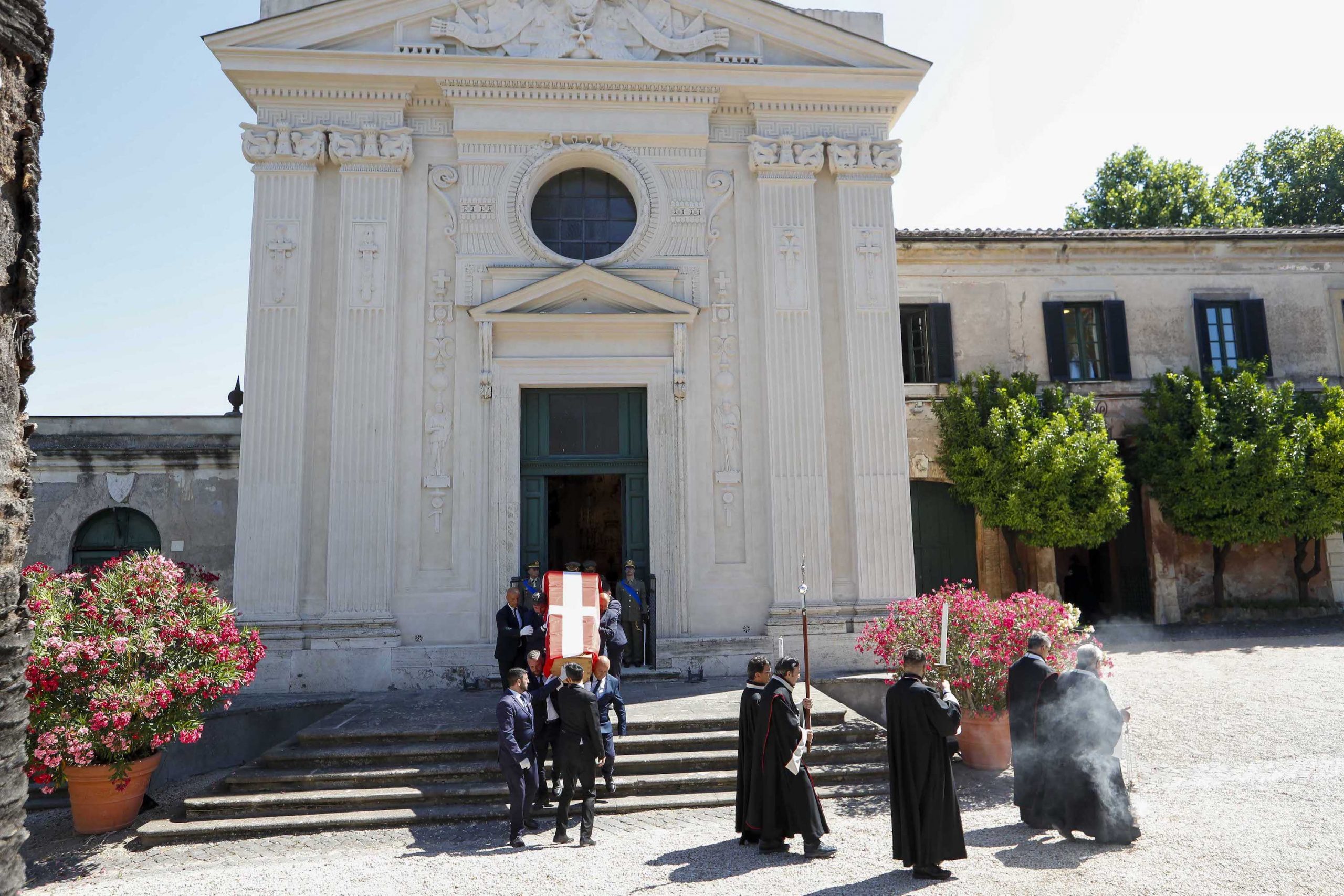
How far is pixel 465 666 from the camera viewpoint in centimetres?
1177

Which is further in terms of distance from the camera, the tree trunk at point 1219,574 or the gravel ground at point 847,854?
the tree trunk at point 1219,574

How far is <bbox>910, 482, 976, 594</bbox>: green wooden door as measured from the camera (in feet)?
56.3

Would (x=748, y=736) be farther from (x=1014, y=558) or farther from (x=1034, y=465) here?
(x=1014, y=558)

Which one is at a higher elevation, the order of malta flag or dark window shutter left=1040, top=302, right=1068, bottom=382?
dark window shutter left=1040, top=302, right=1068, bottom=382

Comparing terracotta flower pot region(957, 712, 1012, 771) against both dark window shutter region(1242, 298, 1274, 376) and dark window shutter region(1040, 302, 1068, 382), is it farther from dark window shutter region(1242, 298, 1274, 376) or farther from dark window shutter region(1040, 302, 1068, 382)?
dark window shutter region(1242, 298, 1274, 376)

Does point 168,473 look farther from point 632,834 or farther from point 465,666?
point 632,834

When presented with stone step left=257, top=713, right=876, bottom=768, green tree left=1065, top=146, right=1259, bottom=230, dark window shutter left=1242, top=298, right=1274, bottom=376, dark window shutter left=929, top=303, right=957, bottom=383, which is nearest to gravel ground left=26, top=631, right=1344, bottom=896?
stone step left=257, top=713, right=876, bottom=768

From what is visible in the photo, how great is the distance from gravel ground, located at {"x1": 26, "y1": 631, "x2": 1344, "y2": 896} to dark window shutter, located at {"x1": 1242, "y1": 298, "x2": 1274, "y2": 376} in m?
11.2

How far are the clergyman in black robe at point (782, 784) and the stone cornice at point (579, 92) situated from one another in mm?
9177

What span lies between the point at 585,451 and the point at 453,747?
16.8ft

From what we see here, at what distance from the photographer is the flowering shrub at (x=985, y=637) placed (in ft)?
28.9

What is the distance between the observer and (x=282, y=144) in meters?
12.5

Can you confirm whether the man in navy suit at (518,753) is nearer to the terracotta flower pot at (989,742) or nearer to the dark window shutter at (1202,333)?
the terracotta flower pot at (989,742)

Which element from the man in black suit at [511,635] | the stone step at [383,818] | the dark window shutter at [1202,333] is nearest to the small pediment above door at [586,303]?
the man in black suit at [511,635]
